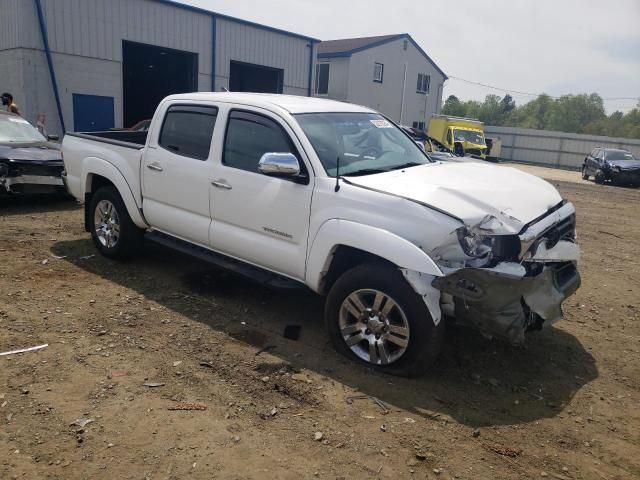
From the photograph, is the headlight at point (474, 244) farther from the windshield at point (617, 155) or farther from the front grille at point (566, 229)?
the windshield at point (617, 155)

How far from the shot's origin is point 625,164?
22.3 meters

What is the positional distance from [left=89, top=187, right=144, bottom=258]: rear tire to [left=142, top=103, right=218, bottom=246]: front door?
1.62ft

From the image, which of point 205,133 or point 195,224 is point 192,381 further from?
point 205,133

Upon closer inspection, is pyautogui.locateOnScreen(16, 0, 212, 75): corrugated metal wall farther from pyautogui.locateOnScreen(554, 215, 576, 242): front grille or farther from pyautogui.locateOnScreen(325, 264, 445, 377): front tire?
pyautogui.locateOnScreen(554, 215, 576, 242): front grille

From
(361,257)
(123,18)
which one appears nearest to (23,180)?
(361,257)

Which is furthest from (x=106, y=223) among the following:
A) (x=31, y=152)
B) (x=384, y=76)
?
(x=384, y=76)

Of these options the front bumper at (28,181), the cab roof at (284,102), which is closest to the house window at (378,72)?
the front bumper at (28,181)

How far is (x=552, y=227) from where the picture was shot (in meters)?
4.01

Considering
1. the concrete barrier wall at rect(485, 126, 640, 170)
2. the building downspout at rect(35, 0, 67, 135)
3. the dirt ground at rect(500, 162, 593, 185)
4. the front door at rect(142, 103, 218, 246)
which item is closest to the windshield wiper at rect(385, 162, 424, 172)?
the front door at rect(142, 103, 218, 246)

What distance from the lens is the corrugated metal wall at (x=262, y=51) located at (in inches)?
765

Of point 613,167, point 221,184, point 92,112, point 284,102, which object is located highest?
point 284,102

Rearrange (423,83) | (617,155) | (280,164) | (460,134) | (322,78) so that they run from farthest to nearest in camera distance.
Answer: (423,83)
(322,78)
(460,134)
(617,155)
(280,164)

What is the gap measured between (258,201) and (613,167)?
22039 millimetres

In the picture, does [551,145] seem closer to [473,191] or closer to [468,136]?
[468,136]
